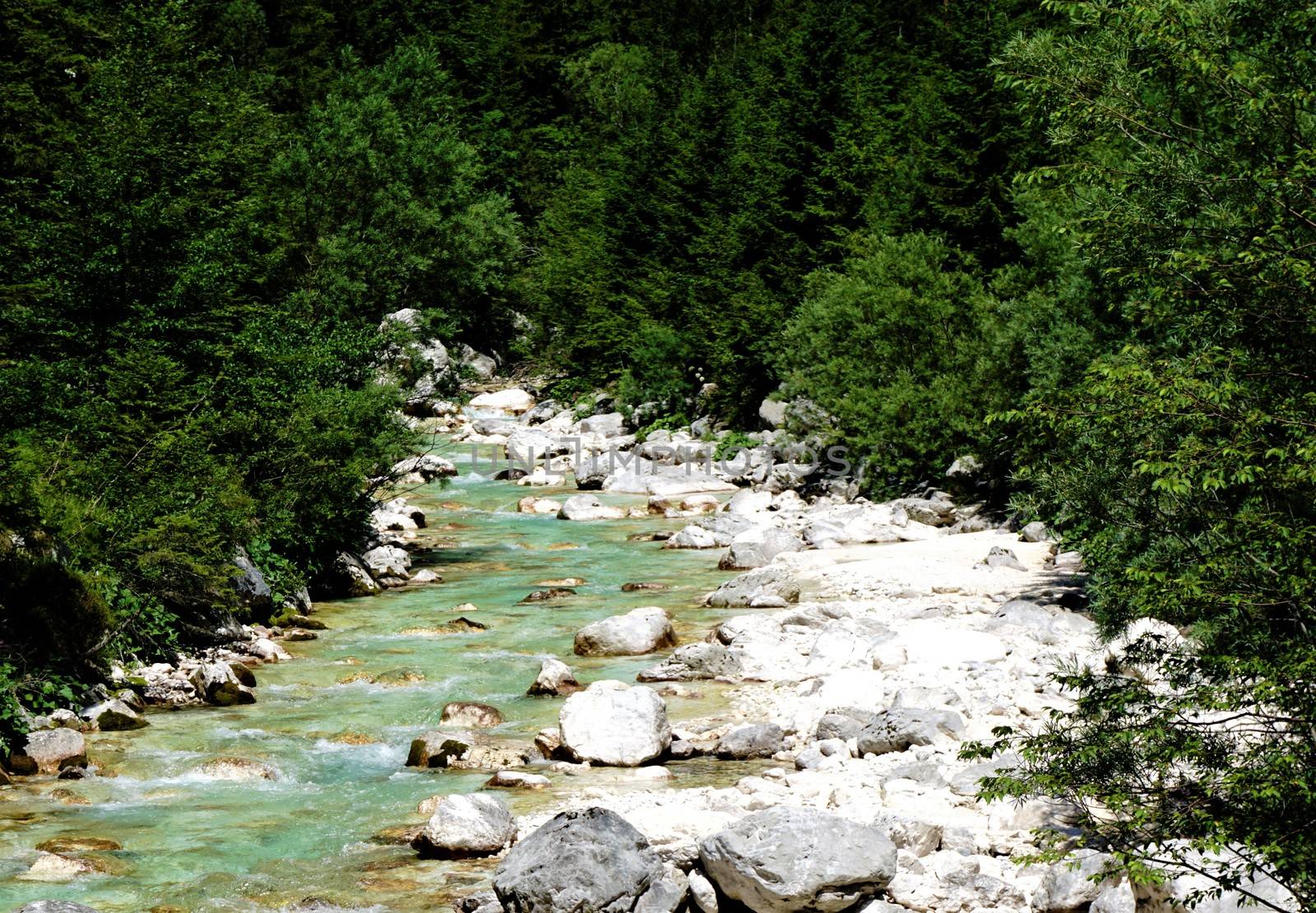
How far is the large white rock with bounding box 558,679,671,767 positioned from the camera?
13187 mm

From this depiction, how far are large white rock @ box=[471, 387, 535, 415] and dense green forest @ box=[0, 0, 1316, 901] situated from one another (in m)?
1.75

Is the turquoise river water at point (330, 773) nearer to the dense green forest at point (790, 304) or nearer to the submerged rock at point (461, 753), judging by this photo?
the submerged rock at point (461, 753)

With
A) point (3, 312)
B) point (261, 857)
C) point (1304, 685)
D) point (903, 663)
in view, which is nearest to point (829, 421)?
point (903, 663)

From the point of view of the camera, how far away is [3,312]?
1962 centimetres

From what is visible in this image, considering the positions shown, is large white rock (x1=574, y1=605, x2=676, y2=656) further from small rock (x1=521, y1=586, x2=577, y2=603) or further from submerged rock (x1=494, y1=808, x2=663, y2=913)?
submerged rock (x1=494, y1=808, x2=663, y2=913)

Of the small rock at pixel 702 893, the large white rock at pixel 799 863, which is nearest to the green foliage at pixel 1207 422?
the large white rock at pixel 799 863

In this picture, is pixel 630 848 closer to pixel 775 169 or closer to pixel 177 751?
pixel 177 751

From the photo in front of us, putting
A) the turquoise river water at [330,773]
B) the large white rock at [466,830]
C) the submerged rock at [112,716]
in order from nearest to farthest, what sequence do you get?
1. the turquoise river water at [330,773]
2. the large white rock at [466,830]
3. the submerged rock at [112,716]

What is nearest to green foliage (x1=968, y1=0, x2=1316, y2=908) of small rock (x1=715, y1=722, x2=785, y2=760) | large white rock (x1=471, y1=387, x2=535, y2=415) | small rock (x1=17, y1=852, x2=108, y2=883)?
small rock (x1=715, y1=722, x2=785, y2=760)

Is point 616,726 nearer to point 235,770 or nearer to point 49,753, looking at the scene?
point 235,770

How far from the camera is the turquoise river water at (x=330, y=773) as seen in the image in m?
10.2

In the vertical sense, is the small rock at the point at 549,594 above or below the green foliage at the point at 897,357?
below

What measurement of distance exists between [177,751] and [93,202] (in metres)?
10.5

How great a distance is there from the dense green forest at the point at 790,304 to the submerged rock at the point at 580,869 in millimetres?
3173
